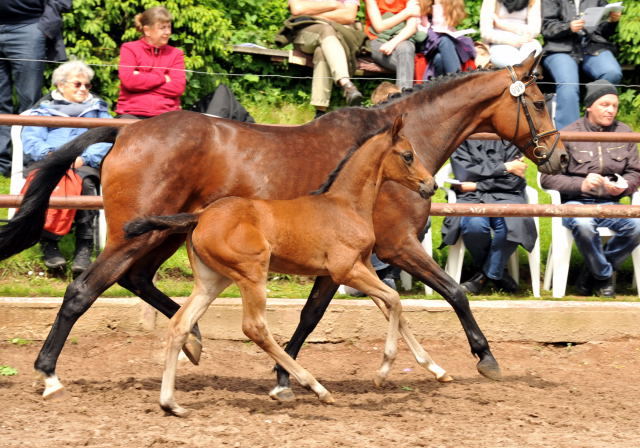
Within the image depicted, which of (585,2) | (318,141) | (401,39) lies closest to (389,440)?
(318,141)

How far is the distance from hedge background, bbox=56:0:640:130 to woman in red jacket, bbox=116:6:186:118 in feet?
2.13

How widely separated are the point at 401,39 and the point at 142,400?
4.93 meters

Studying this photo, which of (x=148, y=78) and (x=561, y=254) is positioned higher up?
(x=148, y=78)

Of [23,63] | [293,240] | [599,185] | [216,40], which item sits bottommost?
[599,185]

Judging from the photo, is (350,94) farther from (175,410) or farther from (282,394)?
(175,410)

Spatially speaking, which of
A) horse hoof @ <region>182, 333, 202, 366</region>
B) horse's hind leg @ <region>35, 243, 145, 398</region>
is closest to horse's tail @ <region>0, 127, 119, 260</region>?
horse's hind leg @ <region>35, 243, 145, 398</region>

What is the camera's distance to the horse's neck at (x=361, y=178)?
19.1 ft

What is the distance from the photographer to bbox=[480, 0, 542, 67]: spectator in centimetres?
963

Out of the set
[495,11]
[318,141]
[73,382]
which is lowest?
[73,382]

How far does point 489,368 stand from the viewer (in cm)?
645

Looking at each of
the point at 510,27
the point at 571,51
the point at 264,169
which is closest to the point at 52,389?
the point at 264,169

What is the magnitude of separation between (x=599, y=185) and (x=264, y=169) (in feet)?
9.92

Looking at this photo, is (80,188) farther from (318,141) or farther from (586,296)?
(586,296)

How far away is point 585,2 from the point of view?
32.8 ft
